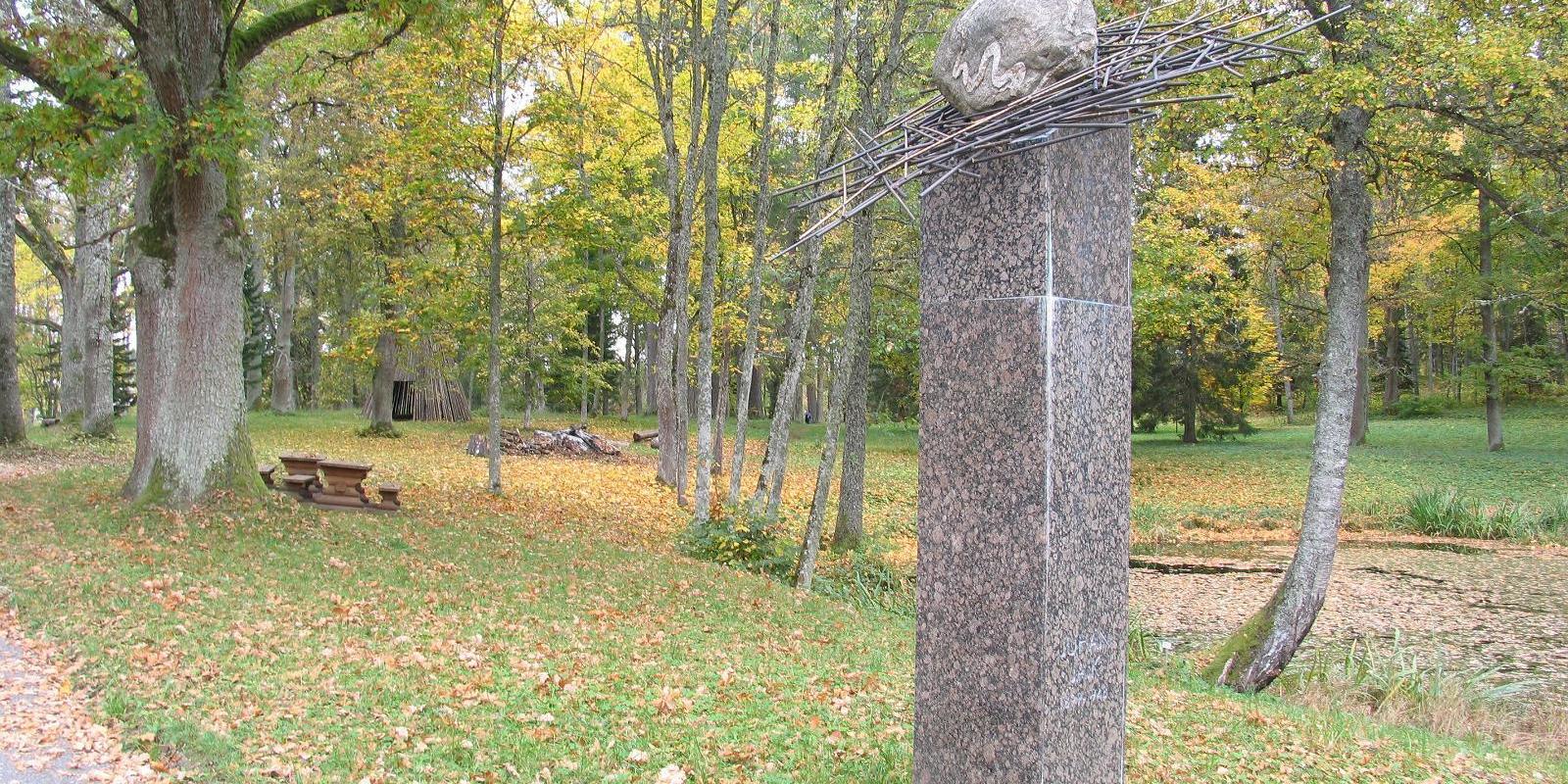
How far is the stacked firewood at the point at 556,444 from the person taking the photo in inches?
830

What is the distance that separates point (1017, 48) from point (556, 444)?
64.5ft

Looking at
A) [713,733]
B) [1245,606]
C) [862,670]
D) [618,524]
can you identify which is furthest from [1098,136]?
[618,524]

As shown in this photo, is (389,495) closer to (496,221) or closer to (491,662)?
(496,221)

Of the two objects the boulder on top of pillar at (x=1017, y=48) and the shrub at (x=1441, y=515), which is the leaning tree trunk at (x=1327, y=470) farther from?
the shrub at (x=1441, y=515)

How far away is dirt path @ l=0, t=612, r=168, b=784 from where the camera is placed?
4156 mm

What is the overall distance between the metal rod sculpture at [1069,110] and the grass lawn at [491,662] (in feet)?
8.14

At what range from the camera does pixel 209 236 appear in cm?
970

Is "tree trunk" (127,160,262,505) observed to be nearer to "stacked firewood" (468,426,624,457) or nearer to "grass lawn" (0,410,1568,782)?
"grass lawn" (0,410,1568,782)

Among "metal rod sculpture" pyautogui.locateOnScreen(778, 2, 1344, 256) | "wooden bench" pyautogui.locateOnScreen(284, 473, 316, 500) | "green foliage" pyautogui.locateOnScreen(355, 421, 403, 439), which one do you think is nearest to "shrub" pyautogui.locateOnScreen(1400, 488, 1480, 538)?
"metal rod sculpture" pyautogui.locateOnScreen(778, 2, 1344, 256)

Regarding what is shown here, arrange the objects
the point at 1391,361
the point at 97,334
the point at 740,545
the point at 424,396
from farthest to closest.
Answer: the point at 1391,361, the point at 424,396, the point at 97,334, the point at 740,545

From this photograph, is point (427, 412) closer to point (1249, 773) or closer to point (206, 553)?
point (206, 553)

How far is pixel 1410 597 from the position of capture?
1078 cm

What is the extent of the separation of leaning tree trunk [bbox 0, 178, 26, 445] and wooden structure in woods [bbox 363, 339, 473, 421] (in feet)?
45.1

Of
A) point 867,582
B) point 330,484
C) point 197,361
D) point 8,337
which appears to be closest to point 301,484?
point 330,484
